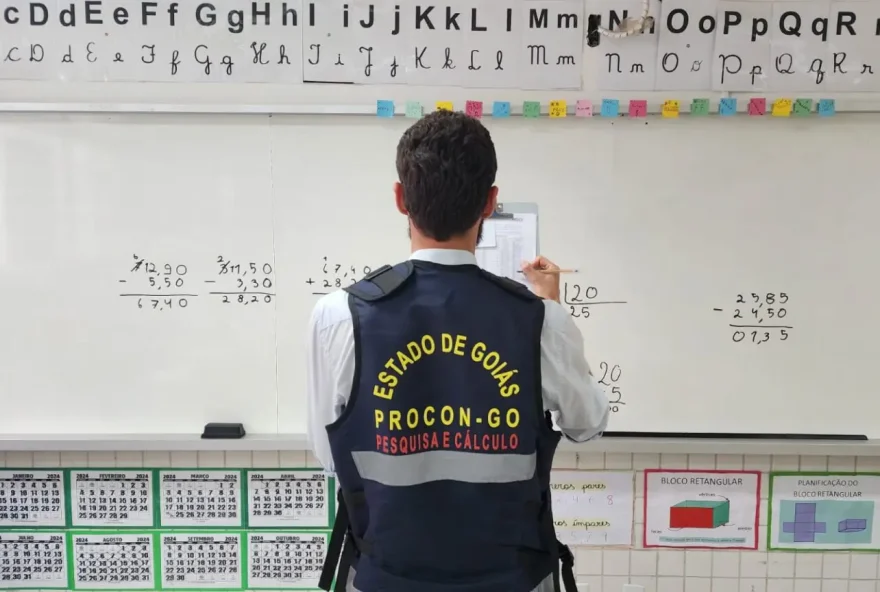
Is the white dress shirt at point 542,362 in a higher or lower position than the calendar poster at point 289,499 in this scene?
higher

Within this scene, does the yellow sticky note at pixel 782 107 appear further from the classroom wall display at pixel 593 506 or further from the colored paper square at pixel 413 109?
the classroom wall display at pixel 593 506

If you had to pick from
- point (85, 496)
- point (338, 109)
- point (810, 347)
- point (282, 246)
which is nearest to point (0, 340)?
point (85, 496)

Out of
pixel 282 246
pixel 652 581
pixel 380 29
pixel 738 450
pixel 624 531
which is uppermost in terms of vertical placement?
pixel 380 29

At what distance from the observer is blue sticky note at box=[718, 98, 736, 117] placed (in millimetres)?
1672

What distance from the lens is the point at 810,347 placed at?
1760 millimetres

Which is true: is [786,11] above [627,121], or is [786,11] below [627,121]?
above

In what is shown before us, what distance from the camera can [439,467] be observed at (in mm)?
1057

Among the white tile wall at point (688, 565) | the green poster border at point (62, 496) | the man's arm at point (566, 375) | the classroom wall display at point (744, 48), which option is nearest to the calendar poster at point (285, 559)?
the white tile wall at point (688, 565)

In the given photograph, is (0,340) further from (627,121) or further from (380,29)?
(627,121)

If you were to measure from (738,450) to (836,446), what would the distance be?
26 cm

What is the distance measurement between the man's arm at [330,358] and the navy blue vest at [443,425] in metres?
0.03

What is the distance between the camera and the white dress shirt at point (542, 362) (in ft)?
3.46

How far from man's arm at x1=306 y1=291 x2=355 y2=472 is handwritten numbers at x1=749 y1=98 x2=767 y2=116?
1.22 m

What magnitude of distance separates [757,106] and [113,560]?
2.14 metres
